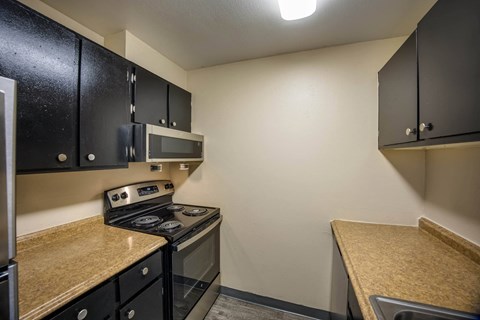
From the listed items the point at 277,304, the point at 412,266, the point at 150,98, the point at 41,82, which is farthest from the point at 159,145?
the point at 277,304

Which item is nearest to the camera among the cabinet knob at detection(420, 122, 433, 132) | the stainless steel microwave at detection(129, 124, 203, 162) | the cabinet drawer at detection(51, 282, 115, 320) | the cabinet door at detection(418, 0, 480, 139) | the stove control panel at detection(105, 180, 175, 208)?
the cabinet door at detection(418, 0, 480, 139)

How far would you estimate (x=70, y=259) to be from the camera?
41.2 inches

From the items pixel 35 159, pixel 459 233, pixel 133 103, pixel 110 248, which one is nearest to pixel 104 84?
pixel 133 103

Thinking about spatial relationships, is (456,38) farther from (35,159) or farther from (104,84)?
(35,159)

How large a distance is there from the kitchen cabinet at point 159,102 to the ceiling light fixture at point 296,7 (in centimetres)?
105

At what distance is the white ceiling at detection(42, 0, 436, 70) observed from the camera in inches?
49.6

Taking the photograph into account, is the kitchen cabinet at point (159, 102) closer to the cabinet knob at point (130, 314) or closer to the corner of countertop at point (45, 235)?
the corner of countertop at point (45, 235)

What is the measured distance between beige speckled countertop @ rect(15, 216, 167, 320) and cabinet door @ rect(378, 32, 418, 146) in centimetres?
160

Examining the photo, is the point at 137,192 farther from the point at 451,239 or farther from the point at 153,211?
the point at 451,239

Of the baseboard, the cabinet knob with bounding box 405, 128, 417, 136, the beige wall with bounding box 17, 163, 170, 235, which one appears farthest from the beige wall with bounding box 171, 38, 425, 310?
the beige wall with bounding box 17, 163, 170, 235

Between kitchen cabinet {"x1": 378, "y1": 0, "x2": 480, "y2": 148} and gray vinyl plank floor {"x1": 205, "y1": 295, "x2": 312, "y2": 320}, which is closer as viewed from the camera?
kitchen cabinet {"x1": 378, "y1": 0, "x2": 480, "y2": 148}

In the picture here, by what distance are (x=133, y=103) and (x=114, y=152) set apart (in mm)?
374

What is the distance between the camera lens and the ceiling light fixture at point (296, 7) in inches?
44.4

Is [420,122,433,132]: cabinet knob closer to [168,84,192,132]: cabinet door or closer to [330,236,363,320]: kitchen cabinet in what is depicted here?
[330,236,363,320]: kitchen cabinet
